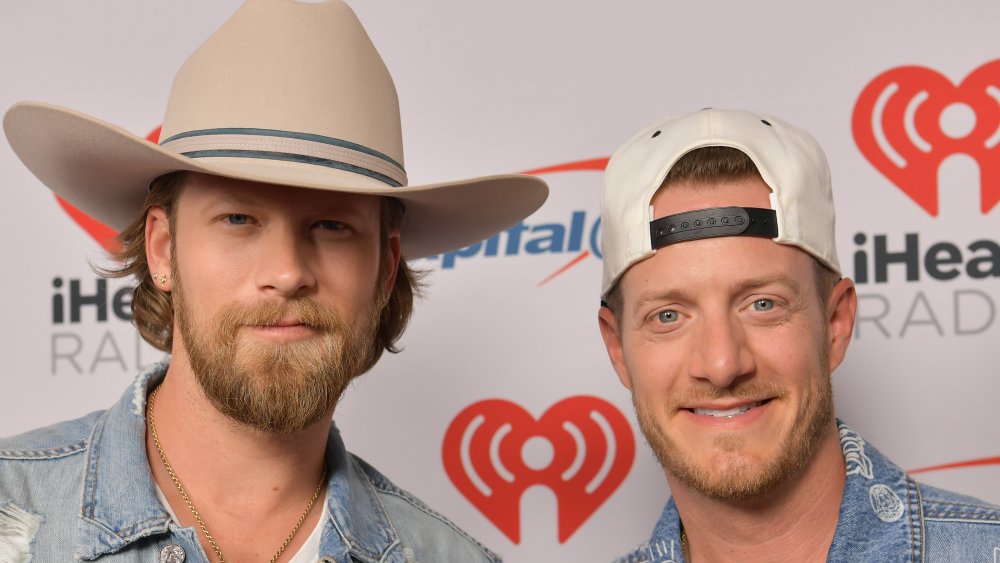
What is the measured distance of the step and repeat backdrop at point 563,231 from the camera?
285cm

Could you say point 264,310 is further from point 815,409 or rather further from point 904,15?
point 904,15

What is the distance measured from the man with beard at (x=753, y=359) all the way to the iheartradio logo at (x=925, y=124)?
89 centimetres

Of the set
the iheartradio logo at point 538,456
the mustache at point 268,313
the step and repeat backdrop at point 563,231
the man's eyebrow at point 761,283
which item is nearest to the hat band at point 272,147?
the mustache at point 268,313

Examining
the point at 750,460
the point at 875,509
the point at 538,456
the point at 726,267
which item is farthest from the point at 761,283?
the point at 538,456

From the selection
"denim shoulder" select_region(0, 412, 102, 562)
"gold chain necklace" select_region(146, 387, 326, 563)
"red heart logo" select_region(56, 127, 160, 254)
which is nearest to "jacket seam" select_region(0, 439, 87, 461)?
"denim shoulder" select_region(0, 412, 102, 562)

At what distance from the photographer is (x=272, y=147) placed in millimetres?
1993

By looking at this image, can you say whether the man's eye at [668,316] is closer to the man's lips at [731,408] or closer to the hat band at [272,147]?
the man's lips at [731,408]

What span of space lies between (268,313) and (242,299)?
5cm

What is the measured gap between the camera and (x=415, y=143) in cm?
307

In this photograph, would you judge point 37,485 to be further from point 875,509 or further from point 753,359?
point 875,509

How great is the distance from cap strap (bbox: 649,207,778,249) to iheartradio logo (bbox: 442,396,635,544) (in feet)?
3.46

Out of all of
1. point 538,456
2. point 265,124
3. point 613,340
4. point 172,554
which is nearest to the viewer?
point 172,554

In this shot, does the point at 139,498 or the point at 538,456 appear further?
the point at 538,456

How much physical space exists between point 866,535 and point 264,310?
111 centimetres
